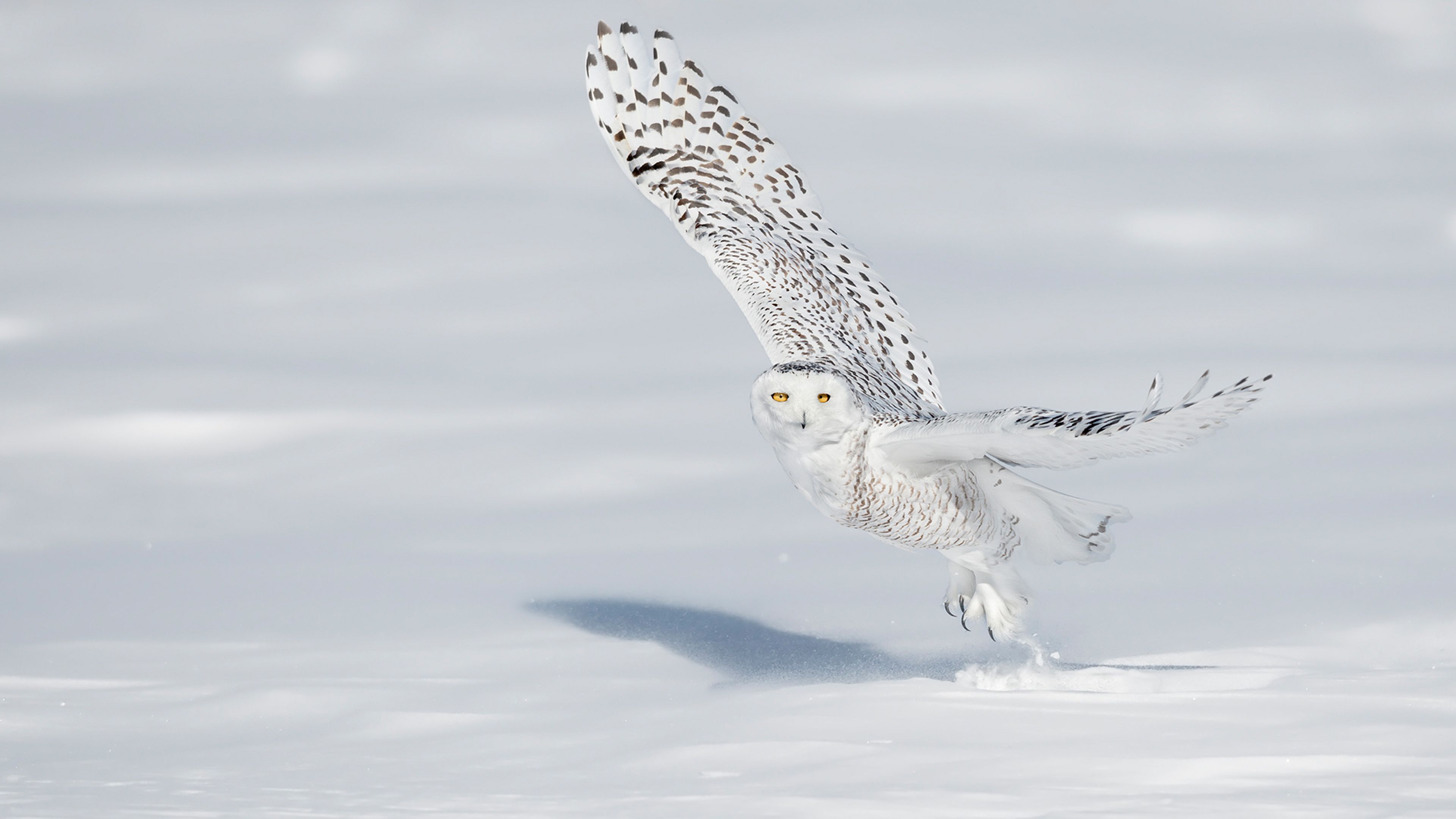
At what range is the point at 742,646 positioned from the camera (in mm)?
8375

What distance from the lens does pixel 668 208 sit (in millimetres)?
8750

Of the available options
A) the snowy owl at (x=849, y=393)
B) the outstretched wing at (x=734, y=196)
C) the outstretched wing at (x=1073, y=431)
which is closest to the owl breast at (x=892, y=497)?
the snowy owl at (x=849, y=393)

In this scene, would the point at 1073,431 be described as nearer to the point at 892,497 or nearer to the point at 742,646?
the point at 892,497

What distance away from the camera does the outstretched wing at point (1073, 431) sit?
547 centimetres

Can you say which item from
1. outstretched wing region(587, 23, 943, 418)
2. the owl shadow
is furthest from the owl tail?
outstretched wing region(587, 23, 943, 418)

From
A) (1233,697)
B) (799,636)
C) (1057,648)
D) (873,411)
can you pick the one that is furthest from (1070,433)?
(799,636)

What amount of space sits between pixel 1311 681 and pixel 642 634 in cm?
358

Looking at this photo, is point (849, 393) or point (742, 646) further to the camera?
point (742, 646)

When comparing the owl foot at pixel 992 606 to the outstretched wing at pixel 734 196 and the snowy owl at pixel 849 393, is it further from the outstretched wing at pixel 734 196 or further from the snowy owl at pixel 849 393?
the outstretched wing at pixel 734 196

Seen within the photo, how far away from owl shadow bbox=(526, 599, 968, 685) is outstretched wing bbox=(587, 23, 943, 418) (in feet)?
4.75

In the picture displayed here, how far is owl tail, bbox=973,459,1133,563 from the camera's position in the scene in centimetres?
705

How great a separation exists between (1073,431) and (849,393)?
1140mm

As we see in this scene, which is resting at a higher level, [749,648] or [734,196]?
[734,196]

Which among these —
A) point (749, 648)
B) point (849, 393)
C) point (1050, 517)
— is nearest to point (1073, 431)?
point (849, 393)
